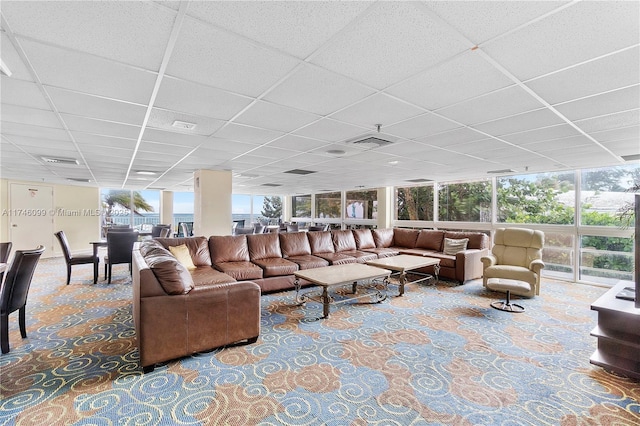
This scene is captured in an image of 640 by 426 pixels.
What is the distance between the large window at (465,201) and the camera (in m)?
7.00

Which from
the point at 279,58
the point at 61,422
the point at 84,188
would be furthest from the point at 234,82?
the point at 84,188

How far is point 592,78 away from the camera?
199cm

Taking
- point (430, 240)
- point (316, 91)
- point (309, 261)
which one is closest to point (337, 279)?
point (309, 261)

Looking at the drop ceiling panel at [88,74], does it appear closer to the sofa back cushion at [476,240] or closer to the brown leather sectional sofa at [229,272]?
the brown leather sectional sofa at [229,272]

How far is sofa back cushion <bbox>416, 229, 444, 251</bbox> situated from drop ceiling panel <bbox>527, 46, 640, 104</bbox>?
14.7 ft

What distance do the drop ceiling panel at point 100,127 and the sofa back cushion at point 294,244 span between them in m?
2.89

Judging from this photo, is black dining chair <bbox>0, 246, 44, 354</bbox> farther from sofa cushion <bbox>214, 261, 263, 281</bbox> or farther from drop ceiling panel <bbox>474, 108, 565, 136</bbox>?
drop ceiling panel <bbox>474, 108, 565, 136</bbox>

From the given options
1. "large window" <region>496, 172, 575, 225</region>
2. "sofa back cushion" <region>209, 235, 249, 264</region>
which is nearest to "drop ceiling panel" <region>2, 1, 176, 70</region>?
"sofa back cushion" <region>209, 235, 249, 264</region>

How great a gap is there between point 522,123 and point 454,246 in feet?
11.4

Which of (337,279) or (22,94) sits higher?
Result: (22,94)

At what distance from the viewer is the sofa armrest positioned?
528 cm

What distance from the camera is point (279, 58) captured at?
5.90ft

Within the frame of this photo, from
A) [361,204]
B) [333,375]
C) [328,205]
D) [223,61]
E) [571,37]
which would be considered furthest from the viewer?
[328,205]

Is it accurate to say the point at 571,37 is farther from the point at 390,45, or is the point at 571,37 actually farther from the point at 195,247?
the point at 195,247
